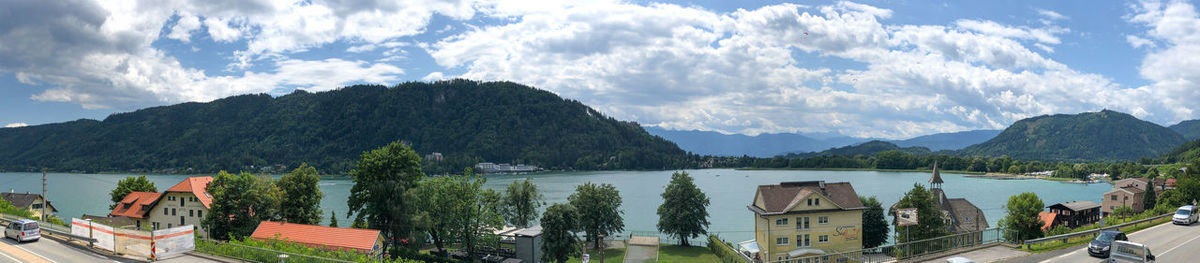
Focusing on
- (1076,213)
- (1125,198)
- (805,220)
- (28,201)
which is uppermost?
(805,220)

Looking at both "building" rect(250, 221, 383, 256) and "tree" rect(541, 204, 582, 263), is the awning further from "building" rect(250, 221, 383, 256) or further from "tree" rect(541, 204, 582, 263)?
"building" rect(250, 221, 383, 256)

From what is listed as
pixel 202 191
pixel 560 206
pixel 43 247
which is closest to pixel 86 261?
pixel 43 247

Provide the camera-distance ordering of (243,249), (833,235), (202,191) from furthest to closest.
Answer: (202,191) → (833,235) → (243,249)

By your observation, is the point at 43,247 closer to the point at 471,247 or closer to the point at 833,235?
the point at 471,247

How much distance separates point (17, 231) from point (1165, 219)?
5488cm

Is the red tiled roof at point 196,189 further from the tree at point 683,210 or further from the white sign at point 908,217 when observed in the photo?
the white sign at point 908,217

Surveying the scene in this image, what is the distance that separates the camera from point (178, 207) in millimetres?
47625

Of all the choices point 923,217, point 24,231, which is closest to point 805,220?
point 923,217

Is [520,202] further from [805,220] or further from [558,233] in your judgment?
[805,220]

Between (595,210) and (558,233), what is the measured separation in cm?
1284

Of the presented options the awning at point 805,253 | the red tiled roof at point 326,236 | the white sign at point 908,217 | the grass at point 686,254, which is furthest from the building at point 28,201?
the white sign at point 908,217

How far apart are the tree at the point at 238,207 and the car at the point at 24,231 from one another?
13.8m

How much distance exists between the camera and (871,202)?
160 ft

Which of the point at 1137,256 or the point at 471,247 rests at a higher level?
the point at 1137,256
